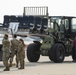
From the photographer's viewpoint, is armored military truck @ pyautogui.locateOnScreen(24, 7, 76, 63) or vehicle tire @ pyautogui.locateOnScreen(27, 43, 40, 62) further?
vehicle tire @ pyautogui.locateOnScreen(27, 43, 40, 62)

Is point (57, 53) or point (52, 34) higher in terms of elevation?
point (52, 34)

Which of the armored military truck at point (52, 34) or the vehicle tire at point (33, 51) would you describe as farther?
the vehicle tire at point (33, 51)

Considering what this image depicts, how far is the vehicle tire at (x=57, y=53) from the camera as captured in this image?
25547mm

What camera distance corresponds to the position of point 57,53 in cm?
2564

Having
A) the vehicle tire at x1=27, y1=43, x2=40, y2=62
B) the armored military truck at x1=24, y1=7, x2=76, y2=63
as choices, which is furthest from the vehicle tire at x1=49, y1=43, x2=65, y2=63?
the vehicle tire at x1=27, y1=43, x2=40, y2=62

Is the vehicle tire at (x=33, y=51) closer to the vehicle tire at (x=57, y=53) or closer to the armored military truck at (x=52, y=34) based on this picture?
the armored military truck at (x=52, y=34)

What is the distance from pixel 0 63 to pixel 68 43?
414 centimetres

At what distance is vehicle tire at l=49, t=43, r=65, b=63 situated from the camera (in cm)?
2555

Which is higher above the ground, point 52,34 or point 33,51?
point 52,34

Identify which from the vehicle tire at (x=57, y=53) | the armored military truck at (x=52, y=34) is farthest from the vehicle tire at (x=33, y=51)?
the vehicle tire at (x=57, y=53)

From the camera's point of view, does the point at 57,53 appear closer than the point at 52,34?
Yes

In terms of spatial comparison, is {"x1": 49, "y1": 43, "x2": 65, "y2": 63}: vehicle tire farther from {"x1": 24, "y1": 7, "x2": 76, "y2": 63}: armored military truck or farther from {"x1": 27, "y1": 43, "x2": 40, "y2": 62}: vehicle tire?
{"x1": 27, "y1": 43, "x2": 40, "y2": 62}: vehicle tire

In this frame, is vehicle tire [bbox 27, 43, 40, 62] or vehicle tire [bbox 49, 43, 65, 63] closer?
vehicle tire [bbox 49, 43, 65, 63]

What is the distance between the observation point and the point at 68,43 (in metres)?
26.9
